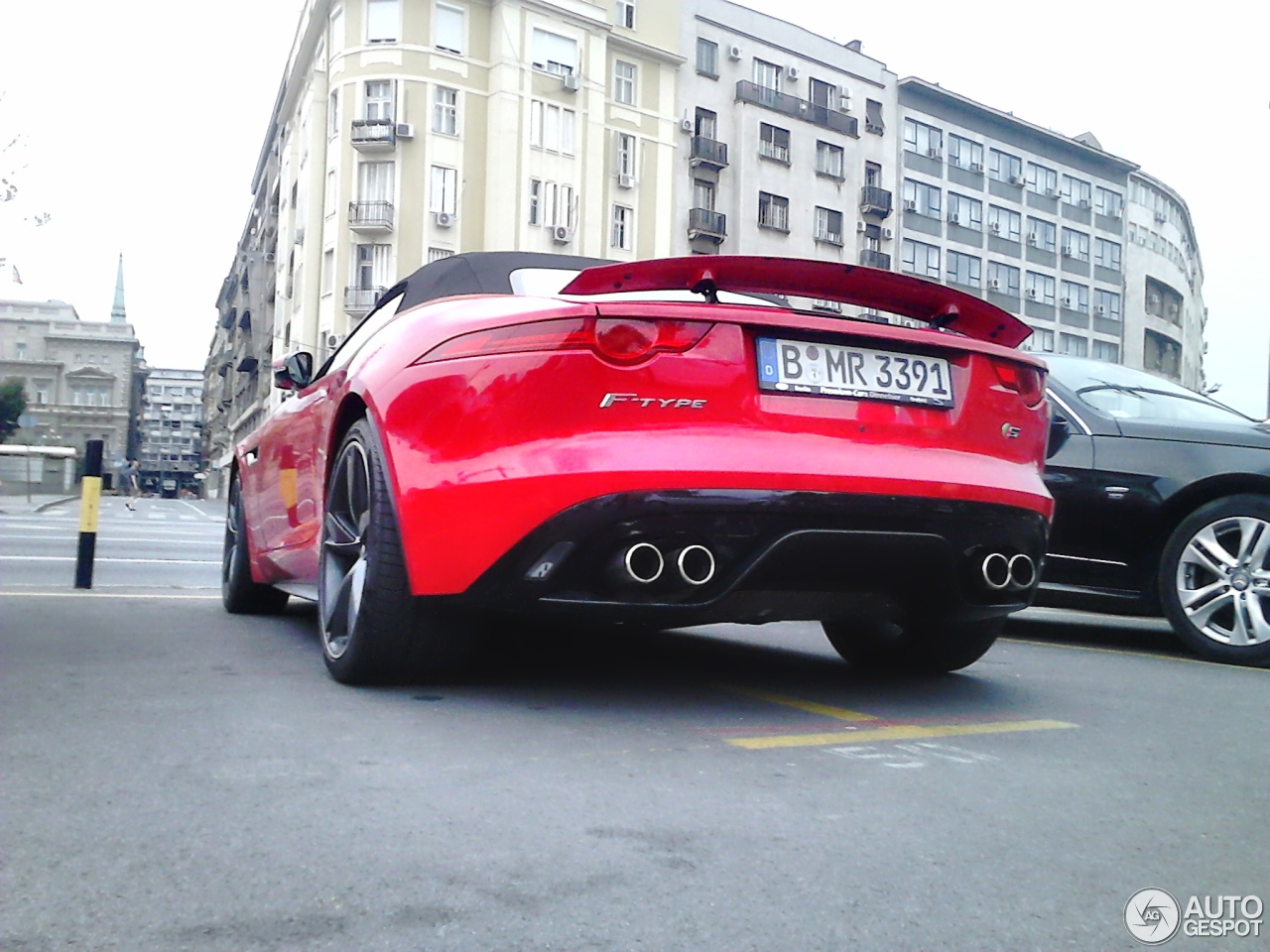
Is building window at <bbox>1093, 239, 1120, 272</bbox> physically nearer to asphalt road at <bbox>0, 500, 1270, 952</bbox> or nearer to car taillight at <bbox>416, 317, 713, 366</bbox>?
asphalt road at <bbox>0, 500, 1270, 952</bbox>

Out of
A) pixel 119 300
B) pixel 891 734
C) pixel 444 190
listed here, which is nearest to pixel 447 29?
pixel 444 190

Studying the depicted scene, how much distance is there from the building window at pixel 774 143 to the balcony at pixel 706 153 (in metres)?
2.24

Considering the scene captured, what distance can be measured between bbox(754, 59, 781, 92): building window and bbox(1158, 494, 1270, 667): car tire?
1905 inches

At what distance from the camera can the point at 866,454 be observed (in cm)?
350

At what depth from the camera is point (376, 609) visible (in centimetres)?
364

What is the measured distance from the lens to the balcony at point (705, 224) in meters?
48.5

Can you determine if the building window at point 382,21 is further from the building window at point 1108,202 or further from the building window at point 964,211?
the building window at point 1108,202

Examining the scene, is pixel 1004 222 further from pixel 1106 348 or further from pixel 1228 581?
pixel 1228 581

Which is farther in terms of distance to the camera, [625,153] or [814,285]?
[625,153]

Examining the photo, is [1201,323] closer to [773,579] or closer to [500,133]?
[500,133]

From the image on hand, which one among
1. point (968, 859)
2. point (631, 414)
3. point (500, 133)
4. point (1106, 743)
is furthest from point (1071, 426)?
point (500, 133)

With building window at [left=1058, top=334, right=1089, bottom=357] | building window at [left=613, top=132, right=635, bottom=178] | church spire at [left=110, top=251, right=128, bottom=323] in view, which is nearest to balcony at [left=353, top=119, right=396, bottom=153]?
Result: building window at [left=613, top=132, right=635, bottom=178]

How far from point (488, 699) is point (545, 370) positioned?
983 mm

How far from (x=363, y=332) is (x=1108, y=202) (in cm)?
7035
